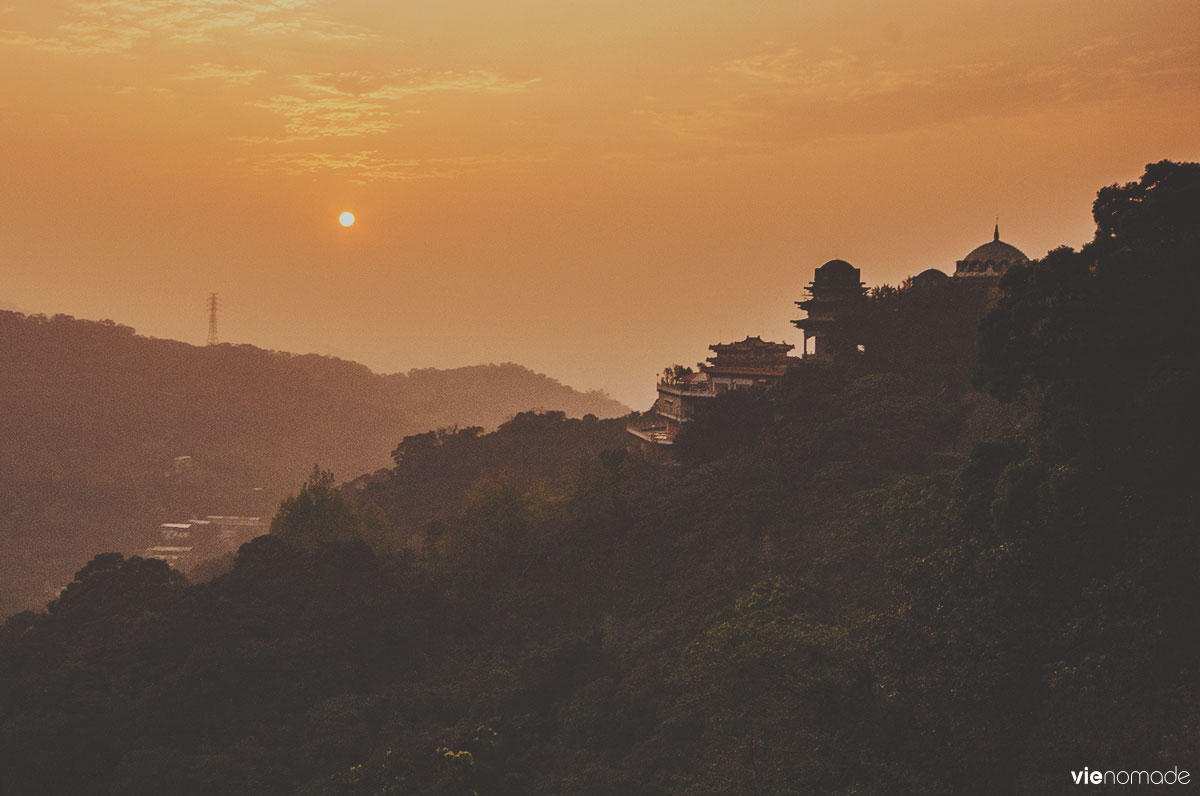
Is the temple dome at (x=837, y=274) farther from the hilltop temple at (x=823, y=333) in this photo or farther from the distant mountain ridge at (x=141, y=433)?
the distant mountain ridge at (x=141, y=433)

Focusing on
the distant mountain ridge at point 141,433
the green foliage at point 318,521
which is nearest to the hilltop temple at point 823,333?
the green foliage at point 318,521

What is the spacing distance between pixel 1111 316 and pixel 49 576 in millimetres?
94052

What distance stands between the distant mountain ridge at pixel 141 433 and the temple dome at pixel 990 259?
63.7m

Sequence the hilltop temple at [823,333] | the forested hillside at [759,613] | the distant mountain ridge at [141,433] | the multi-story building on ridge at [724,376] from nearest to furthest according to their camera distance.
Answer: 1. the forested hillside at [759,613]
2. the hilltop temple at [823,333]
3. the multi-story building on ridge at [724,376]
4. the distant mountain ridge at [141,433]

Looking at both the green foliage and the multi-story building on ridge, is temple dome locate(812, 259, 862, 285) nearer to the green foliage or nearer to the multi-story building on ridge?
the multi-story building on ridge

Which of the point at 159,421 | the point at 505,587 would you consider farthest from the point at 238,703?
the point at 159,421

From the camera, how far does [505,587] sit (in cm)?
3956

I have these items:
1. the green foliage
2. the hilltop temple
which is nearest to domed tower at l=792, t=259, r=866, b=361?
the hilltop temple

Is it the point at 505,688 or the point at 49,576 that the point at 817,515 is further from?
the point at 49,576

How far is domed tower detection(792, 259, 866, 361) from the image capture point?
4488 cm

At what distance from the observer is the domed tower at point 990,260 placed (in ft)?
143

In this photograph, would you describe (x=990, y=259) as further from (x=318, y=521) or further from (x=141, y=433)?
(x=141, y=433)

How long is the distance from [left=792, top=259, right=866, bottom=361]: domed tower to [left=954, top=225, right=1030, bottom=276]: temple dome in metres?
4.05

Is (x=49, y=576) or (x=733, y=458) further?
(x=49, y=576)
